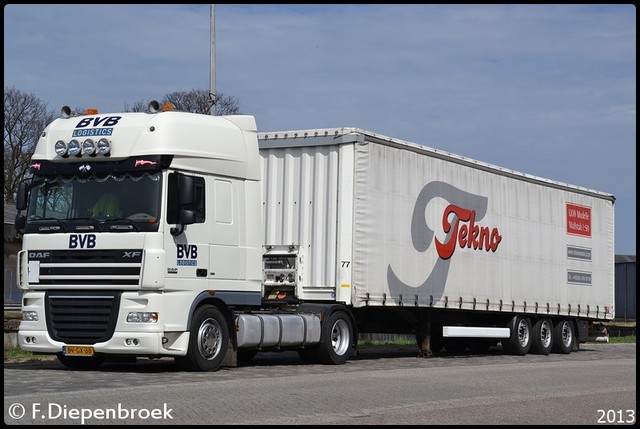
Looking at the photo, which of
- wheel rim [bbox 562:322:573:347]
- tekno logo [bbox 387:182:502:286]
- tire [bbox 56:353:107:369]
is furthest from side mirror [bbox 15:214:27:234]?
wheel rim [bbox 562:322:573:347]

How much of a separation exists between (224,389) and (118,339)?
300 cm

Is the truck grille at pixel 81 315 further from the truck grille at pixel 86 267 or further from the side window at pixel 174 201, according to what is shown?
the side window at pixel 174 201

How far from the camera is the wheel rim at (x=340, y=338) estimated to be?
65.1 ft

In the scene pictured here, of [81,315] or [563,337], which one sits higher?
[81,315]

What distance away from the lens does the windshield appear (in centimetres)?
1644

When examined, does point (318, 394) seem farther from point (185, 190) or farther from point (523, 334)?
point (523, 334)

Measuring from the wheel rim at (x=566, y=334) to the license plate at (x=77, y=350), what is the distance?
46.0 ft

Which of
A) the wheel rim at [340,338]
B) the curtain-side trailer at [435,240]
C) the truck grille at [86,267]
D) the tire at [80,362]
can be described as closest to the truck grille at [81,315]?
the truck grille at [86,267]

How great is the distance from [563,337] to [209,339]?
12390 mm

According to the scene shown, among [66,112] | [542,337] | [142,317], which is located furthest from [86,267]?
[542,337]

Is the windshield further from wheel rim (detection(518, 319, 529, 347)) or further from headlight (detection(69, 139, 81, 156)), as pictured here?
wheel rim (detection(518, 319, 529, 347))

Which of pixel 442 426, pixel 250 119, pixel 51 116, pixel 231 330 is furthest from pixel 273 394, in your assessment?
pixel 51 116

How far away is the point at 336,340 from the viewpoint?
65.5ft

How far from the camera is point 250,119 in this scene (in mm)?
18375
